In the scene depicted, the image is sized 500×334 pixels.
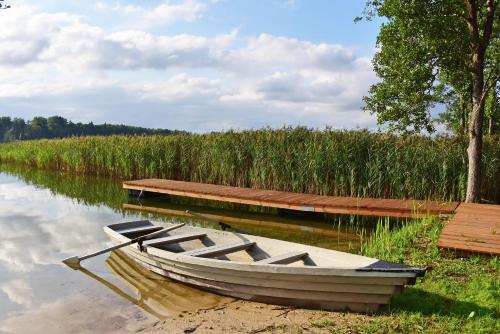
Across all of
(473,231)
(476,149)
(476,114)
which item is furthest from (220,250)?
(476,114)

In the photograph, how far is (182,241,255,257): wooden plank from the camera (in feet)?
20.2

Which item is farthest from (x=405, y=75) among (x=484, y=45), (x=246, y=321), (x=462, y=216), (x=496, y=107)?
(x=496, y=107)

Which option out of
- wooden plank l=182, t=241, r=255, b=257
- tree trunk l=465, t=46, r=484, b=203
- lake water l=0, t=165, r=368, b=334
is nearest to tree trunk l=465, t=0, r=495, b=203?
tree trunk l=465, t=46, r=484, b=203

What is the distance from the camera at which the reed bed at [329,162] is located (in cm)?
1149

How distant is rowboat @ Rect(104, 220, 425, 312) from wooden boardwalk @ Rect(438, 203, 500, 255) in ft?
7.89

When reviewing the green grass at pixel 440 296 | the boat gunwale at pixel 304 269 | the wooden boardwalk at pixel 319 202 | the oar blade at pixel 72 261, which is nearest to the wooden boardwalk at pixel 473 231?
the green grass at pixel 440 296

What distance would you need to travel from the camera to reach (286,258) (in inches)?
224

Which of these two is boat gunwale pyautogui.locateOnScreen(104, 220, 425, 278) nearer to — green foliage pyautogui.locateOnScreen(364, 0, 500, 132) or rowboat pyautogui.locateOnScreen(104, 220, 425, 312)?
rowboat pyautogui.locateOnScreen(104, 220, 425, 312)

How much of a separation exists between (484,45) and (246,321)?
8792 millimetres

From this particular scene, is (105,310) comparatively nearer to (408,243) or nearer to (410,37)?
(408,243)

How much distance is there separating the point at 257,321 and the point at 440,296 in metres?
2.15

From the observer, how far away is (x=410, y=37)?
10734 millimetres

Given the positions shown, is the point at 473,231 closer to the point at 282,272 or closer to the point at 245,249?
the point at 245,249

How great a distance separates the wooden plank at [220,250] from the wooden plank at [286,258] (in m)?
0.84
